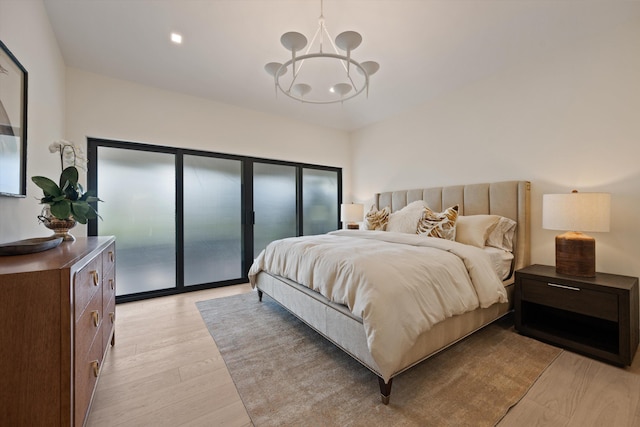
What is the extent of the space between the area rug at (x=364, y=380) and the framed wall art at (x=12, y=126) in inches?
68.4

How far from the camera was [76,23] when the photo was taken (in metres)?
2.39

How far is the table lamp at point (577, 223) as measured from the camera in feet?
6.45

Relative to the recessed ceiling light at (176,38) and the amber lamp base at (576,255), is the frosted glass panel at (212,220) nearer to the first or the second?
the recessed ceiling light at (176,38)

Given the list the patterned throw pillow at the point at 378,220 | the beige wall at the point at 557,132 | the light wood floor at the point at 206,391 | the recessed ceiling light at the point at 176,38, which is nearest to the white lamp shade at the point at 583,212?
the beige wall at the point at 557,132

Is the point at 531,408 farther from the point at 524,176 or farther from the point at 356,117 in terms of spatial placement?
the point at 356,117

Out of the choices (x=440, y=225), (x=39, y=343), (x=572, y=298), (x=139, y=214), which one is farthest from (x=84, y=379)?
(x=572, y=298)

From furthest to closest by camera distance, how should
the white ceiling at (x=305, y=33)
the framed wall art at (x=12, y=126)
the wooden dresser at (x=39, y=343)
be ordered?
1. the white ceiling at (x=305, y=33)
2. the framed wall art at (x=12, y=126)
3. the wooden dresser at (x=39, y=343)

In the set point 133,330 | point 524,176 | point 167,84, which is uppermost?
point 167,84

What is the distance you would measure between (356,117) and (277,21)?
2371mm

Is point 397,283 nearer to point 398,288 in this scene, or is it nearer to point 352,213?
point 398,288

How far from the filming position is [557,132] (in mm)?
2508

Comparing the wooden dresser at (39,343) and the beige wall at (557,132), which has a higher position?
the beige wall at (557,132)

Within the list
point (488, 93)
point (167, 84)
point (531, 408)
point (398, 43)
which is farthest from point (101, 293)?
point (488, 93)

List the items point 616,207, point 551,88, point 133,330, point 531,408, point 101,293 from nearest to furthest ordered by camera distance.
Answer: point 531,408 → point 101,293 → point 616,207 → point 133,330 → point 551,88
